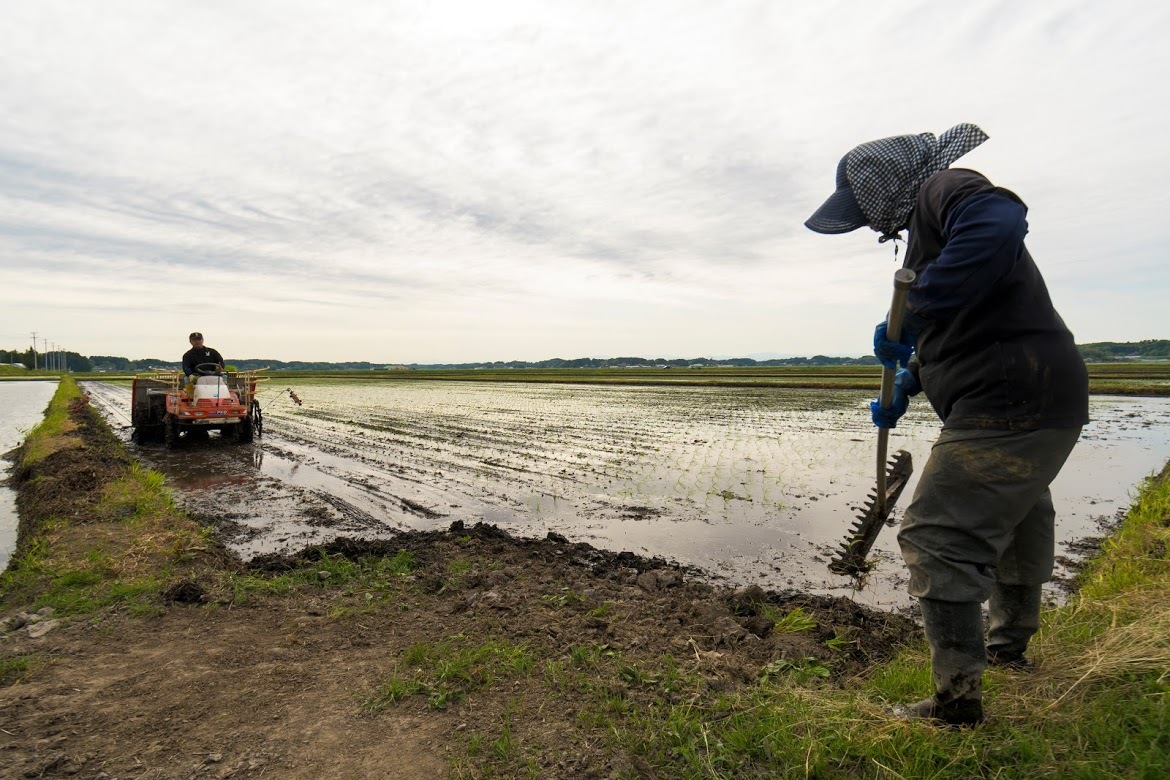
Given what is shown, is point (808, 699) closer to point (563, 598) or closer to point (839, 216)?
point (563, 598)

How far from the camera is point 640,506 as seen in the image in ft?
25.0

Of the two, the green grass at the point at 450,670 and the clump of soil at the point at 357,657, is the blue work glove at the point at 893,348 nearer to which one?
the clump of soil at the point at 357,657

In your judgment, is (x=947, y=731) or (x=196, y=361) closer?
(x=947, y=731)

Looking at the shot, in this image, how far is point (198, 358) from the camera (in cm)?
1205

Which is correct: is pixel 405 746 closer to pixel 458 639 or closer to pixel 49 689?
pixel 458 639

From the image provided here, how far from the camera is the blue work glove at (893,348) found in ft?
8.46

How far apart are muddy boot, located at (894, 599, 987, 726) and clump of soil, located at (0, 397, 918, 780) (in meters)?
0.80

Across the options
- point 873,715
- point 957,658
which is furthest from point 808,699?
point 957,658

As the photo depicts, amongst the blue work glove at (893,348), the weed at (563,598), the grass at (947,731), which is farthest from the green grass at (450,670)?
the blue work glove at (893,348)

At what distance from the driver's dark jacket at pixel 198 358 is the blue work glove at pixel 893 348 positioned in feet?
41.8

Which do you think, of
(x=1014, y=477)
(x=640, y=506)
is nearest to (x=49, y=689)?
(x=1014, y=477)

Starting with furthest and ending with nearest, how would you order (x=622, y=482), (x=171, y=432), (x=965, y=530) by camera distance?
(x=171, y=432) < (x=622, y=482) < (x=965, y=530)

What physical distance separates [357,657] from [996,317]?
3.43m

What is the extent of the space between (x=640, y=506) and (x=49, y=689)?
5.70 m
